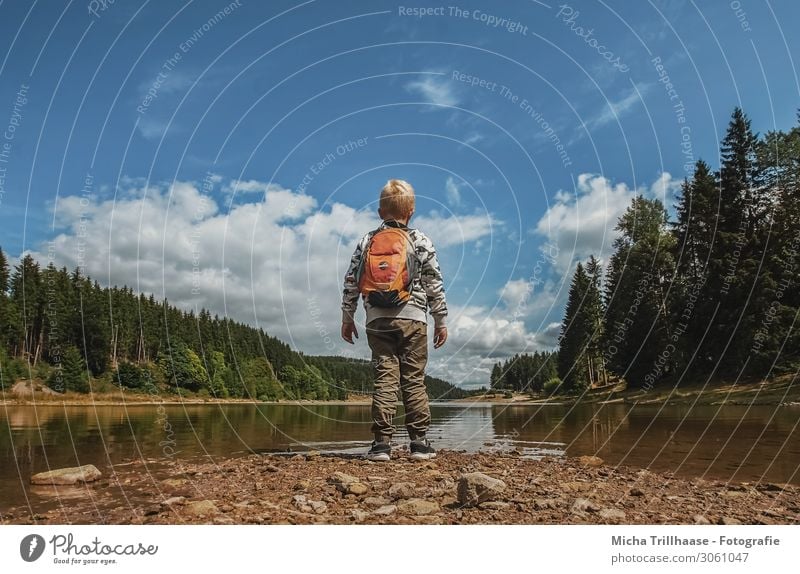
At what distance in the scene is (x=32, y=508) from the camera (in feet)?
14.2

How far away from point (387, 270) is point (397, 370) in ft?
4.37

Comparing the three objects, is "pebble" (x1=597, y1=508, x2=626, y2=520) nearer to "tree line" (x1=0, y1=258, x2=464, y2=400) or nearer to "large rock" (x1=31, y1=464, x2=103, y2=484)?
"large rock" (x1=31, y1=464, x2=103, y2=484)

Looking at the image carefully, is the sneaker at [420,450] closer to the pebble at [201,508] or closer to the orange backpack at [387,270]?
the orange backpack at [387,270]

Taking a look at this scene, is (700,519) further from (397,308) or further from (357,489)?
(397,308)

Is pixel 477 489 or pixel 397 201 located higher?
pixel 397 201

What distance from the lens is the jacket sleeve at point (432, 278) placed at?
20.1 ft

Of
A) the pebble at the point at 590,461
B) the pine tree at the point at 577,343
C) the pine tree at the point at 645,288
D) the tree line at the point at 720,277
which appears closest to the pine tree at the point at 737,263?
the tree line at the point at 720,277

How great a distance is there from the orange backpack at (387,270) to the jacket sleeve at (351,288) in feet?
1.71

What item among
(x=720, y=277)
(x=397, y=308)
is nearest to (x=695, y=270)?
(x=720, y=277)

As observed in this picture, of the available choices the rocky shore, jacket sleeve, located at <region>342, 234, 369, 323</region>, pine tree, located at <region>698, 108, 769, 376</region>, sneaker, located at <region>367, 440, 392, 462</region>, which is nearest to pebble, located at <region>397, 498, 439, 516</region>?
the rocky shore

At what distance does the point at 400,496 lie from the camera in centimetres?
408

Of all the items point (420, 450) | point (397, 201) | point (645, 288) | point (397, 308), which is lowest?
point (420, 450)
